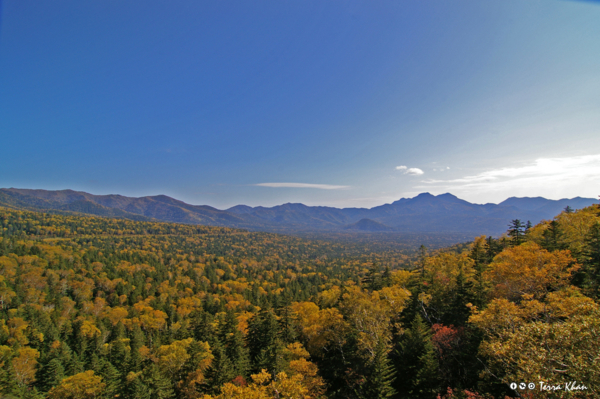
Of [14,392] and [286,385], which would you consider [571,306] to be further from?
[14,392]

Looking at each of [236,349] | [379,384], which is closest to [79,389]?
[236,349]

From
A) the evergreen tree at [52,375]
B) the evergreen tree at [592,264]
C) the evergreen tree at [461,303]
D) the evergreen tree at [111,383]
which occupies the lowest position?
the evergreen tree at [52,375]

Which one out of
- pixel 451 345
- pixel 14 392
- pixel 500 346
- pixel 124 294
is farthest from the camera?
pixel 124 294

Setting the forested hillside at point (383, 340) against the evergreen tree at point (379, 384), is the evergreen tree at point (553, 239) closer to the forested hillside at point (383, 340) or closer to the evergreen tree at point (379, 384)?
the forested hillside at point (383, 340)

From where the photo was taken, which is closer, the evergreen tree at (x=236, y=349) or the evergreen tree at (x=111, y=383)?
the evergreen tree at (x=236, y=349)

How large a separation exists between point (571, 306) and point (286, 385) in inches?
834

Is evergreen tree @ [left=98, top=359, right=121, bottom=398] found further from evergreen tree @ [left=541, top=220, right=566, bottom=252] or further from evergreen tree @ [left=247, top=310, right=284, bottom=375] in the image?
evergreen tree @ [left=541, top=220, right=566, bottom=252]

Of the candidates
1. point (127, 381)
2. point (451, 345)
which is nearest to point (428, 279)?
point (451, 345)

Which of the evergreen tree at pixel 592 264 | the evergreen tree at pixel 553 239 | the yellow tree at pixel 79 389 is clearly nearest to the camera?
the evergreen tree at pixel 592 264

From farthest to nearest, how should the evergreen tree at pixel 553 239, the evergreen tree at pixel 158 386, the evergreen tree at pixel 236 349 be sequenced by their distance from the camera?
the evergreen tree at pixel 553 239 → the evergreen tree at pixel 158 386 → the evergreen tree at pixel 236 349

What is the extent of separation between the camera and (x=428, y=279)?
47781 millimetres

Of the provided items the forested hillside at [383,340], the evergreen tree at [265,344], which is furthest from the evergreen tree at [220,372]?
the evergreen tree at [265,344]

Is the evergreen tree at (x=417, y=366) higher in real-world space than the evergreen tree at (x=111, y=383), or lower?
higher

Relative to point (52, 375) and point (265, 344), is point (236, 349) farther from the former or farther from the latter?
point (52, 375)
